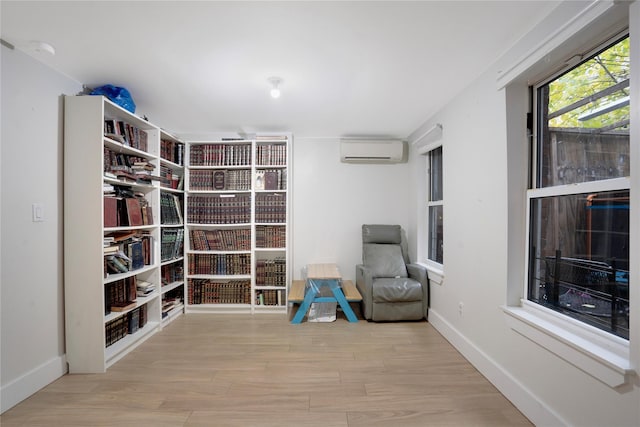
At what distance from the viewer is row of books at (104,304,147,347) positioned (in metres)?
2.38

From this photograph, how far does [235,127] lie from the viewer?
11.6 ft

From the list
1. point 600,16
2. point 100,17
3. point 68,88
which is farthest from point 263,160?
point 600,16

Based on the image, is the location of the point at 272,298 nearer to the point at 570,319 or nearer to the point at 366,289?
the point at 366,289

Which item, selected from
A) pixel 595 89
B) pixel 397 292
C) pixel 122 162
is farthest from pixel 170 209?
pixel 595 89

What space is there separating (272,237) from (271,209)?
37 centimetres

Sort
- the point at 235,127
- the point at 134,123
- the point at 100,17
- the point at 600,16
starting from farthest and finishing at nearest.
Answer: the point at 235,127 < the point at 134,123 < the point at 100,17 < the point at 600,16

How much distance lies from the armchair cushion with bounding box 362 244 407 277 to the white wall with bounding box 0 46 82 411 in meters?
2.99

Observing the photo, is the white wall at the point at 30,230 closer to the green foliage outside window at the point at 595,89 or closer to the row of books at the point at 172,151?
the row of books at the point at 172,151

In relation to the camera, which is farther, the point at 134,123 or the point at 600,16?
the point at 134,123

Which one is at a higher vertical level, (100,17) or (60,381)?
(100,17)

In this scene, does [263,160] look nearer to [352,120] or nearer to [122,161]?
[352,120]

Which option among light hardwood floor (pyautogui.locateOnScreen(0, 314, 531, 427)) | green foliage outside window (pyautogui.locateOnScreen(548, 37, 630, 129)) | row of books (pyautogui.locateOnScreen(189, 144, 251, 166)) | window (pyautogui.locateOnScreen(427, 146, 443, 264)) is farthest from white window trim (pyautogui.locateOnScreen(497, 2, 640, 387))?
row of books (pyautogui.locateOnScreen(189, 144, 251, 166))

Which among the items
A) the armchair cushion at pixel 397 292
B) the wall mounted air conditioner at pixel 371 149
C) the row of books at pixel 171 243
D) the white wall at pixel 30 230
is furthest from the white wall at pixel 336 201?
the white wall at pixel 30 230

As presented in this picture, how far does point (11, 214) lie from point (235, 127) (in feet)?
7.50
